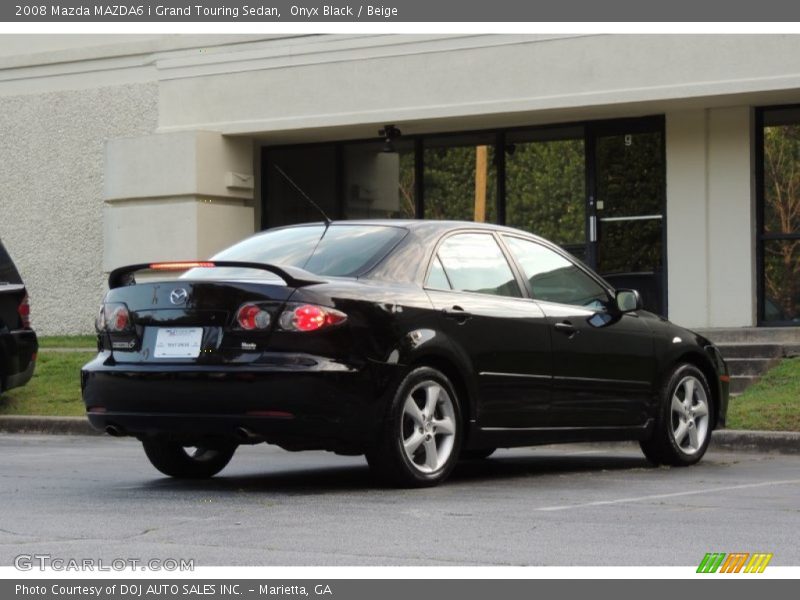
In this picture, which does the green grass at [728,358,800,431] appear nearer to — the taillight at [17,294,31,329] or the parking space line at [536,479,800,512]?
the parking space line at [536,479,800,512]

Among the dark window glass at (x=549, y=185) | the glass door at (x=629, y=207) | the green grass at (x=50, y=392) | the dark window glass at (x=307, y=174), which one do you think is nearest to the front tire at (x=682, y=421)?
the green grass at (x=50, y=392)

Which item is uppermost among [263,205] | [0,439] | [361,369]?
[263,205]

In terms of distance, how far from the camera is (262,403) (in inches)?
326

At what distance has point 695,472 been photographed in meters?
10.3

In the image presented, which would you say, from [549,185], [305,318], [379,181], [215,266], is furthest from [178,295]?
[379,181]

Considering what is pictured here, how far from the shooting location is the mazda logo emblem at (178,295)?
860 cm

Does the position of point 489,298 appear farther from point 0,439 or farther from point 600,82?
point 600,82

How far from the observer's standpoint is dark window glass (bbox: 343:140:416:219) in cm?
2198

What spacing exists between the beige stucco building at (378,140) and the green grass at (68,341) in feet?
2.32

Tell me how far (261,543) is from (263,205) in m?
16.6

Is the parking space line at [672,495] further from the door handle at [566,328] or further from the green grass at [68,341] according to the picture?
the green grass at [68,341]

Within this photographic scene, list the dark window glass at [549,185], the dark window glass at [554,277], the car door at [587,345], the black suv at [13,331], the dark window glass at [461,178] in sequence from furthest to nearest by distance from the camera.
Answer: the dark window glass at [461,178]
the dark window glass at [549,185]
the black suv at [13,331]
the dark window glass at [554,277]
the car door at [587,345]

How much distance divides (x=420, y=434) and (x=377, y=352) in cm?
56
